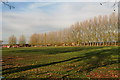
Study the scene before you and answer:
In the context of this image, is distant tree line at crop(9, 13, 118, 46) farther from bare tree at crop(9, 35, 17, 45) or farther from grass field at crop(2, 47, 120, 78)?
grass field at crop(2, 47, 120, 78)

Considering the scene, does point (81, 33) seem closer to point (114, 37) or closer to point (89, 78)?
point (114, 37)

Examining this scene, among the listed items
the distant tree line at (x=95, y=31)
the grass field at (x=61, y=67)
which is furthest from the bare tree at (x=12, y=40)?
the grass field at (x=61, y=67)

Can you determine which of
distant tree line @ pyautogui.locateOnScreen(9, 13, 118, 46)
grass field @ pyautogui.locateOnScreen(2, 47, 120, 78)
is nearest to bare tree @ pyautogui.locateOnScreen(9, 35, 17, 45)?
distant tree line @ pyautogui.locateOnScreen(9, 13, 118, 46)

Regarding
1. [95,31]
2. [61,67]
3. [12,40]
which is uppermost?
[95,31]

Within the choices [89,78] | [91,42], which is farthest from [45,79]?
[91,42]

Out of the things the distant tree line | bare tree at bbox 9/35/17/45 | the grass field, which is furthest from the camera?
bare tree at bbox 9/35/17/45

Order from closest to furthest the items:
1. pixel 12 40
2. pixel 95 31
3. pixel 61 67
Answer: pixel 61 67 < pixel 95 31 < pixel 12 40

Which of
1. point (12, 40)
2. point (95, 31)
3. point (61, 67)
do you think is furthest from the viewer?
point (12, 40)

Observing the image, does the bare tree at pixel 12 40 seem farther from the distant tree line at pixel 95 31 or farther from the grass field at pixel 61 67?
the grass field at pixel 61 67

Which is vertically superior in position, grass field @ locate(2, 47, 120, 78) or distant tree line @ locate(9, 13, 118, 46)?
distant tree line @ locate(9, 13, 118, 46)

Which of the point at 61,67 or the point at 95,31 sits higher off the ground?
the point at 95,31

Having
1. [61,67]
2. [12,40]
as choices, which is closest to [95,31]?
[61,67]

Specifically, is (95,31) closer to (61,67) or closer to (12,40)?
(61,67)

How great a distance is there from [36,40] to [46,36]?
331 inches
